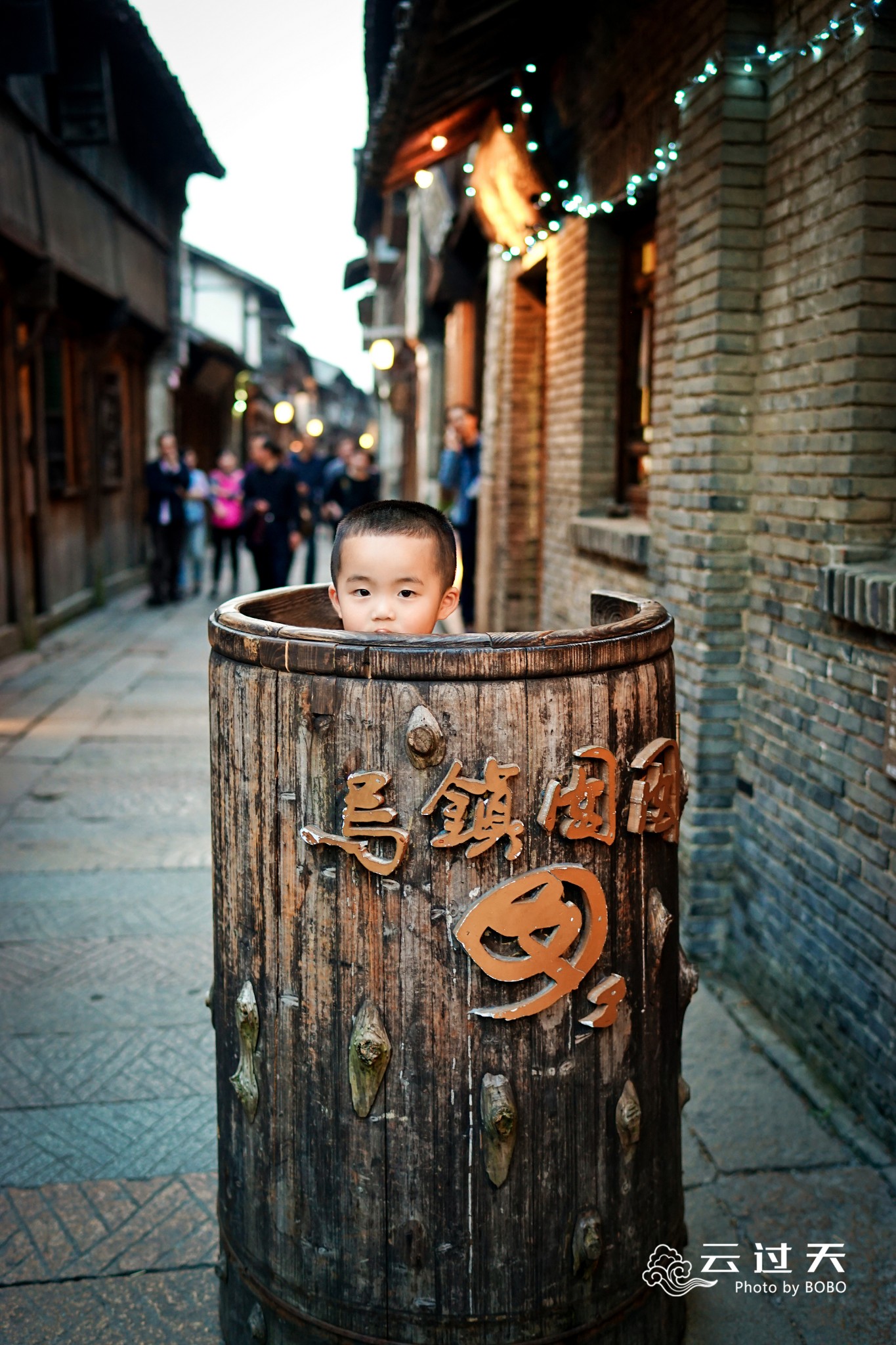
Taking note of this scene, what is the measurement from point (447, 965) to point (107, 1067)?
2058mm

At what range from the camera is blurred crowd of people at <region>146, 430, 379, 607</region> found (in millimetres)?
10609

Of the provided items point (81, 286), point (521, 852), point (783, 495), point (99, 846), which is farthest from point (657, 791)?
point (81, 286)

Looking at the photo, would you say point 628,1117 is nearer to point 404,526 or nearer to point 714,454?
point 404,526

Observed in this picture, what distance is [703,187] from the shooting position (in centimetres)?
400

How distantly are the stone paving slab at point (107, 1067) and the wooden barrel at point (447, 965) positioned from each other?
1.38 m

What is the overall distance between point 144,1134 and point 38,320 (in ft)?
27.8

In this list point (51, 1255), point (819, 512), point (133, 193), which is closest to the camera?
point (51, 1255)

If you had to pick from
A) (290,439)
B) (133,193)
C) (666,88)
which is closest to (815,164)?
(666,88)

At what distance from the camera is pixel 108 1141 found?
3.06m

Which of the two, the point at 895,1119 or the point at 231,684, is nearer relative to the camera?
the point at 231,684

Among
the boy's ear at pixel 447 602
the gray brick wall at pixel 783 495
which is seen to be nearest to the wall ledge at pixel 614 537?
the gray brick wall at pixel 783 495

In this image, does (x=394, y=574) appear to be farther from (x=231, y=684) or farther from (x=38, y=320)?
(x=38, y=320)

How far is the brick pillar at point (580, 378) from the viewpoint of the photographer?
622 cm

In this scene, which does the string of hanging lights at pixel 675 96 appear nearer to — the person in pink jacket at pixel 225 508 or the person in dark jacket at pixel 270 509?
the person in dark jacket at pixel 270 509
